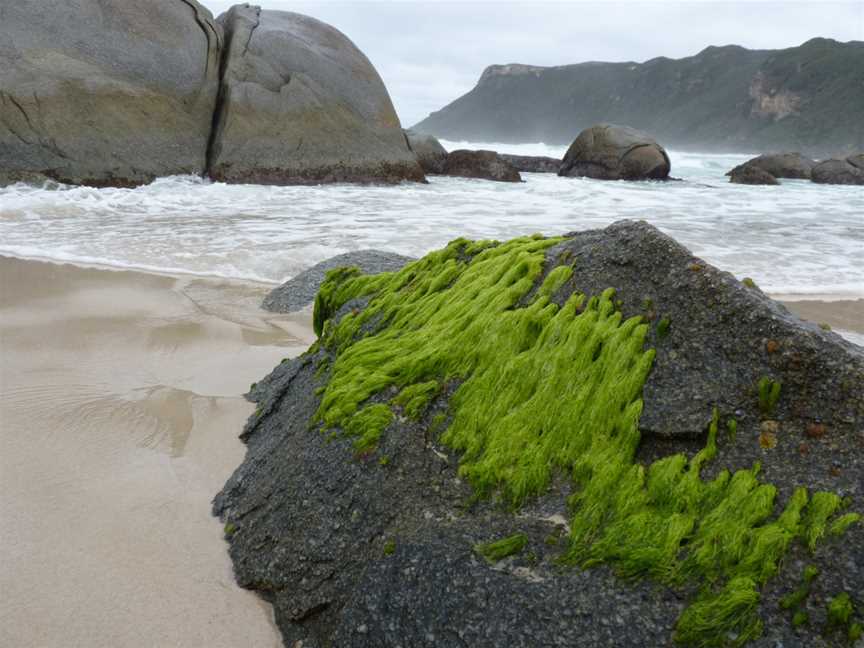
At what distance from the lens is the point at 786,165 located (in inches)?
1061

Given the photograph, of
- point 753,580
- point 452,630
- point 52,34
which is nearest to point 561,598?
point 452,630

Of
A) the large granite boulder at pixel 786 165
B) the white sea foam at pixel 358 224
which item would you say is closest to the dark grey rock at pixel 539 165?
the large granite boulder at pixel 786 165

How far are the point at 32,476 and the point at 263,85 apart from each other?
13977 millimetres

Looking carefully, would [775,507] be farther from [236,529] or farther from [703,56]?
[703,56]

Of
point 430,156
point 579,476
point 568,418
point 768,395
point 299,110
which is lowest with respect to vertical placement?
point 579,476

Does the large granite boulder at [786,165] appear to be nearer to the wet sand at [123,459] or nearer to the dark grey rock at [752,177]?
the dark grey rock at [752,177]

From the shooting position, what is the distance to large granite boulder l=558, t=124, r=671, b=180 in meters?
23.8

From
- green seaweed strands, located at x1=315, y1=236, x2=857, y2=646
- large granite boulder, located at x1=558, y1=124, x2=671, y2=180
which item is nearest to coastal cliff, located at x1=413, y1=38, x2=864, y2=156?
large granite boulder, located at x1=558, y1=124, x2=671, y2=180

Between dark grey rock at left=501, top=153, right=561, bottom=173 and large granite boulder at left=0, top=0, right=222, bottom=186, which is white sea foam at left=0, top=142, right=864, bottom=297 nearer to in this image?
large granite boulder at left=0, top=0, right=222, bottom=186

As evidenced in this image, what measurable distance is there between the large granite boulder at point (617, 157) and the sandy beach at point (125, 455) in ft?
62.1

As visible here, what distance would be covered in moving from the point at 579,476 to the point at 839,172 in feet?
92.8

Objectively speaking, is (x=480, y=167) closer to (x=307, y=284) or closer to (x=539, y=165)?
(x=539, y=165)

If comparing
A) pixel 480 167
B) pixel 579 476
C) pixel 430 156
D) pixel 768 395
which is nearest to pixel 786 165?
pixel 480 167

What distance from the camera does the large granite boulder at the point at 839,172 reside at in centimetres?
2492
